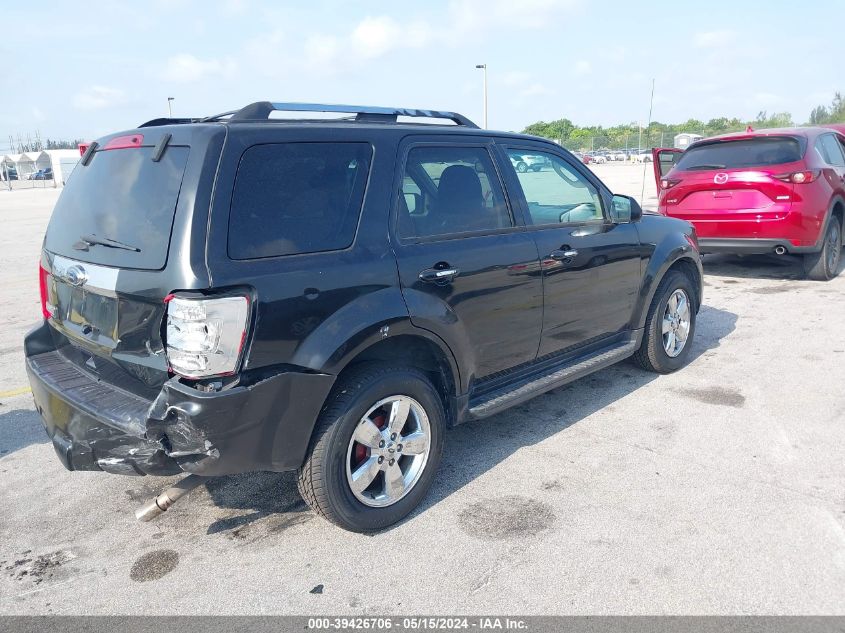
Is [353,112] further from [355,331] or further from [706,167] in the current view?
[706,167]

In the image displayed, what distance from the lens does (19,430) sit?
Result: 14.4 ft

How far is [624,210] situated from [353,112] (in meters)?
2.07

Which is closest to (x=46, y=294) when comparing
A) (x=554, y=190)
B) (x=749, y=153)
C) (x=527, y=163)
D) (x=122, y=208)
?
(x=122, y=208)

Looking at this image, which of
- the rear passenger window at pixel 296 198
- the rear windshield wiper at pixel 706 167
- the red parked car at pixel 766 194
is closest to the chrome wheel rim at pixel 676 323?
the rear passenger window at pixel 296 198

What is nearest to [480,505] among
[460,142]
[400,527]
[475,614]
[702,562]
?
[400,527]

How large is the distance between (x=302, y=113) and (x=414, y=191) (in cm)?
64

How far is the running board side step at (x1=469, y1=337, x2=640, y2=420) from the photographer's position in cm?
365

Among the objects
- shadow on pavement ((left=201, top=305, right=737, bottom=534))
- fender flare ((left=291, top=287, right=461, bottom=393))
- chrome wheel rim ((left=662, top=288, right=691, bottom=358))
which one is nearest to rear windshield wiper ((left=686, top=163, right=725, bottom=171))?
shadow on pavement ((left=201, top=305, right=737, bottom=534))

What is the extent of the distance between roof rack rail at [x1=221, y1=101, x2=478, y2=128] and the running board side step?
154 cm

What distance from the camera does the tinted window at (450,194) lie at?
3.35m

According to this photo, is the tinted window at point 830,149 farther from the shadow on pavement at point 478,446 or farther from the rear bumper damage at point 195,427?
A: the rear bumper damage at point 195,427

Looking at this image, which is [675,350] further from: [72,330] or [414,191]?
[72,330]

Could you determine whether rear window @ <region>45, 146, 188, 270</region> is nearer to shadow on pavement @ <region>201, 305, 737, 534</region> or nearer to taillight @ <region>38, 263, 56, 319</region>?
taillight @ <region>38, 263, 56, 319</region>

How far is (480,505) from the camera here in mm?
3404
